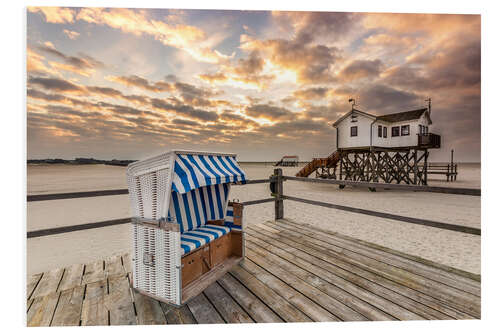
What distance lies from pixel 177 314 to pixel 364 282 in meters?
2.23

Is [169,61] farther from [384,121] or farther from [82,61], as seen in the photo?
[384,121]

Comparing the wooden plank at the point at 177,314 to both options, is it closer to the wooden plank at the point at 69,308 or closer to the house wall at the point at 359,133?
the wooden plank at the point at 69,308

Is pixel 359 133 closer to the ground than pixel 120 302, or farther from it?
farther from it

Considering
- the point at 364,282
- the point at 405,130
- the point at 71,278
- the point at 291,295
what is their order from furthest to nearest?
the point at 405,130 < the point at 71,278 < the point at 364,282 < the point at 291,295

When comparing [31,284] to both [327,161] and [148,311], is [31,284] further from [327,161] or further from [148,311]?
[327,161]

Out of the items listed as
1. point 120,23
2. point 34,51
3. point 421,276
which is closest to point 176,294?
point 421,276

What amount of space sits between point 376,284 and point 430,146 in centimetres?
1908

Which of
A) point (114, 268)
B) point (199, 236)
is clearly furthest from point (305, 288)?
point (114, 268)

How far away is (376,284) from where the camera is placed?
2439 millimetres

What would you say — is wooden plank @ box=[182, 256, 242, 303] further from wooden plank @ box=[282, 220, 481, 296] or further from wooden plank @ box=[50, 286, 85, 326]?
wooden plank @ box=[282, 220, 481, 296]

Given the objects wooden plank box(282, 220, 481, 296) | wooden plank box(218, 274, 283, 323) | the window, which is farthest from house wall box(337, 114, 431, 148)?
wooden plank box(218, 274, 283, 323)

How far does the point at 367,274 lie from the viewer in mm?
2656

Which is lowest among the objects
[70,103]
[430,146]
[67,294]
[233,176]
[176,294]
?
[67,294]

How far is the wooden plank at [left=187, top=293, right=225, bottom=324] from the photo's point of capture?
194 centimetres
